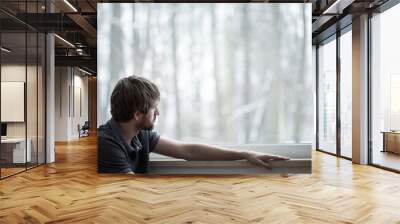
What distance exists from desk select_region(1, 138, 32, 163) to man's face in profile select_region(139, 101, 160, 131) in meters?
2.18

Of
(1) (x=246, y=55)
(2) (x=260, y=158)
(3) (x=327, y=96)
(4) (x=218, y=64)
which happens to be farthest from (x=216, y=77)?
(3) (x=327, y=96)

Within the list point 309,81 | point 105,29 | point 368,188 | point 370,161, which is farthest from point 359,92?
point 105,29

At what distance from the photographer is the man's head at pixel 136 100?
556 cm

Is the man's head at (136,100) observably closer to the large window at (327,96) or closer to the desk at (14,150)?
the desk at (14,150)

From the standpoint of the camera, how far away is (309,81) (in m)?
5.71

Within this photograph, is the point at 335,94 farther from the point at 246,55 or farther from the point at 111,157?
the point at 111,157

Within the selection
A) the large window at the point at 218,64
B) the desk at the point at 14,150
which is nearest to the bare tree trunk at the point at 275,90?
the large window at the point at 218,64

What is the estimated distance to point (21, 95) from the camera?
21.8ft

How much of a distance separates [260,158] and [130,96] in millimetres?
2059

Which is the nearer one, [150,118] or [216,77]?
[150,118]

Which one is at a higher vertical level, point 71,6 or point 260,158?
point 71,6

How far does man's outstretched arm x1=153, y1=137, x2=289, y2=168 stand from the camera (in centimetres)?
567

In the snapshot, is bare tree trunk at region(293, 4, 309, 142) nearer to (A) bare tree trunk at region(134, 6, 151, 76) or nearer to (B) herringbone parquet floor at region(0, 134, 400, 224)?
(B) herringbone parquet floor at region(0, 134, 400, 224)

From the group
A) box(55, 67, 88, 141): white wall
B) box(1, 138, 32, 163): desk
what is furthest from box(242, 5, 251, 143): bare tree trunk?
box(55, 67, 88, 141): white wall
